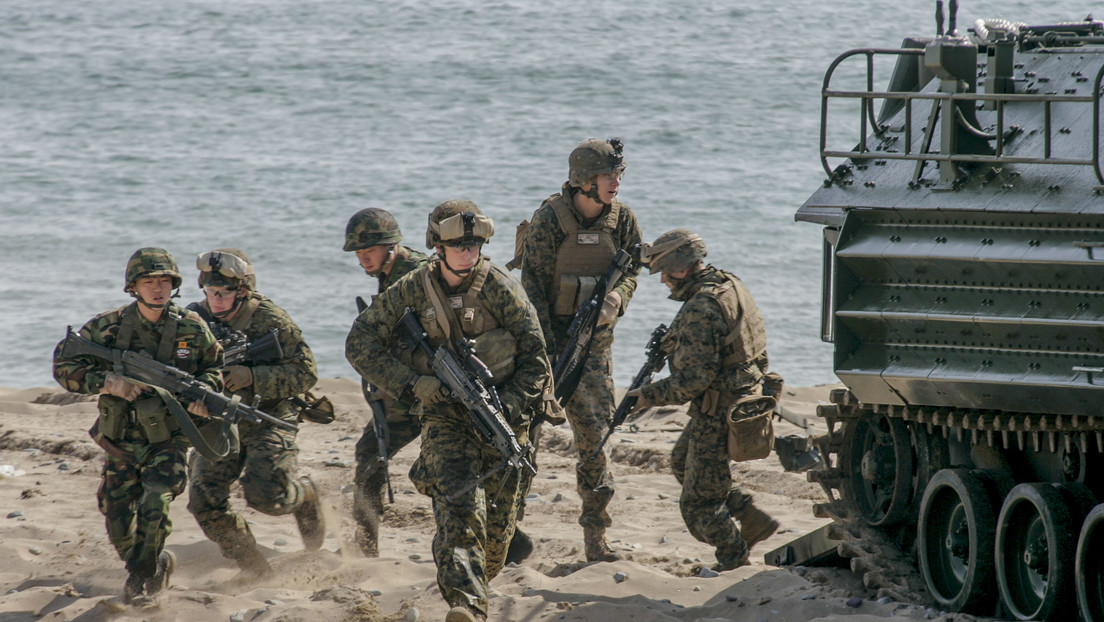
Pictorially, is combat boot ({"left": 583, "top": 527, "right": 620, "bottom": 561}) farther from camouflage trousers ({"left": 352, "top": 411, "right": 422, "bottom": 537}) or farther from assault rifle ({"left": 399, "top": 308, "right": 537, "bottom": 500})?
assault rifle ({"left": 399, "top": 308, "right": 537, "bottom": 500})

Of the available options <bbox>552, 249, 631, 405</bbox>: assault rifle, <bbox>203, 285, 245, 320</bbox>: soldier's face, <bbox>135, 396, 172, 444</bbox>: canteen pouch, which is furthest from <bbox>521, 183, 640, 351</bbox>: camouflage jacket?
<bbox>135, 396, 172, 444</bbox>: canteen pouch

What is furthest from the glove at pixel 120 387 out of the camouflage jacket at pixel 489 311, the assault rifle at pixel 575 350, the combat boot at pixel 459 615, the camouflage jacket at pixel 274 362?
the assault rifle at pixel 575 350

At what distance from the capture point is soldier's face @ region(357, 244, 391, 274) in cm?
888

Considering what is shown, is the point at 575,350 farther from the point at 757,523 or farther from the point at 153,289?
the point at 153,289

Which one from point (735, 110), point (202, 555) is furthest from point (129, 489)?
point (735, 110)

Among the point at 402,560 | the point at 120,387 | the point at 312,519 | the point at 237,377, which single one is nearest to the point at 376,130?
the point at 312,519

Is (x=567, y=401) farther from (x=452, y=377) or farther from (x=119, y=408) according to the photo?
(x=119, y=408)

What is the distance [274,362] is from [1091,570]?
4.45m

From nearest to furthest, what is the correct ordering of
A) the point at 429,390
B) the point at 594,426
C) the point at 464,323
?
the point at 429,390, the point at 464,323, the point at 594,426

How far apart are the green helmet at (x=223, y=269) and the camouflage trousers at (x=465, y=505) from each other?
5.80 feet

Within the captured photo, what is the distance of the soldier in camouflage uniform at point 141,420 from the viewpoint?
7.78 metres

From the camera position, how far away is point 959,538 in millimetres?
7324

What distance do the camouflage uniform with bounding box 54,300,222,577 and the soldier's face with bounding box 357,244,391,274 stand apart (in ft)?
4.10

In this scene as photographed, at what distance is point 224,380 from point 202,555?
1190 millimetres
